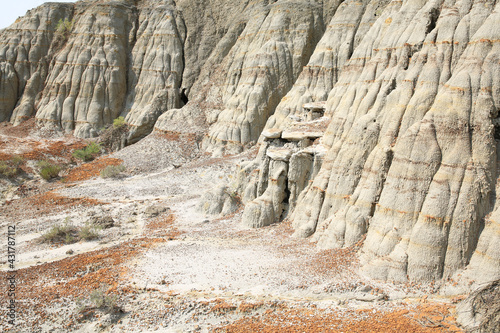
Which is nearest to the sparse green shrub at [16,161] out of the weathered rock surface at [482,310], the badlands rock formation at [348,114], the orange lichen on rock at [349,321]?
the badlands rock formation at [348,114]

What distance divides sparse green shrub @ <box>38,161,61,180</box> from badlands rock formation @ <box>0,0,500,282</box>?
9.06m

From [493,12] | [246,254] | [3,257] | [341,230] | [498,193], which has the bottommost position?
[3,257]

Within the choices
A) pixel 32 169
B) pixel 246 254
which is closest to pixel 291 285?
pixel 246 254

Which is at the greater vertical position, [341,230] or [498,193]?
[498,193]

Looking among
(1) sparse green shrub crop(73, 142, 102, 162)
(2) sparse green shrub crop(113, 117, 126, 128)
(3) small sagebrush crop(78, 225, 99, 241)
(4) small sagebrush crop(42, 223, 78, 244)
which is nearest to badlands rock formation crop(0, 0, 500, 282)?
(2) sparse green shrub crop(113, 117, 126, 128)

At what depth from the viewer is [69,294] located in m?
14.0

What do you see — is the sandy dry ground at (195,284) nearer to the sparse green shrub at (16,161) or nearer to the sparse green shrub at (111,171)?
the sparse green shrub at (111,171)

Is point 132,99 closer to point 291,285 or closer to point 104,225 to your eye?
point 104,225

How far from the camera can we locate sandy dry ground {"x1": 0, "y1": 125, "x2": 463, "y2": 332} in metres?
11.7

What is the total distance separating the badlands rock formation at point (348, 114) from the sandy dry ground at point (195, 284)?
→ 1.09m

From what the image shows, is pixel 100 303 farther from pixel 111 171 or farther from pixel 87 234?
pixel 111 171

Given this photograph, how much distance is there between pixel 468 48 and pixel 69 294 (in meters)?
15.9

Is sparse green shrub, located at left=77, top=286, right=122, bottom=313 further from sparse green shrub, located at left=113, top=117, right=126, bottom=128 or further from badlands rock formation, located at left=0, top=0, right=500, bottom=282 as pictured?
sparse green shrub, located at left=113, top=117, right=126, bottom=128

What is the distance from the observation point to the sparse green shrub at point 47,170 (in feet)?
108
